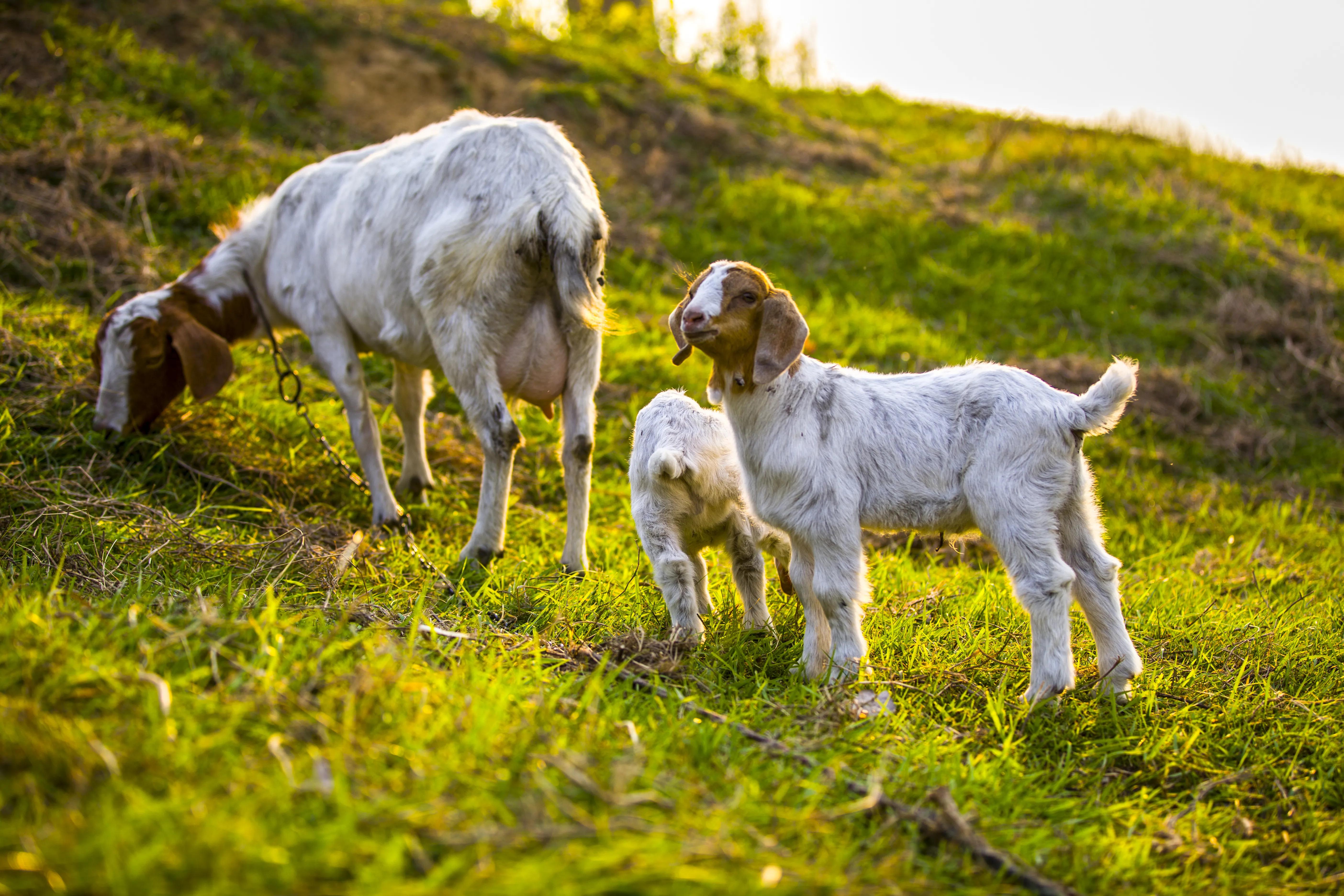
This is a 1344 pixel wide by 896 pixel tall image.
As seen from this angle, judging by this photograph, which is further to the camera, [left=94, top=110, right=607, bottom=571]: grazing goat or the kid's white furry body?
[left=94, top=110, right=607, bottom=571]: grazing goat

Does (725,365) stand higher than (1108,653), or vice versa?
(725,365)

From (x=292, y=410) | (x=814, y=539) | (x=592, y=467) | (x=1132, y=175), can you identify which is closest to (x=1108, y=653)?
(x=814, y=539)

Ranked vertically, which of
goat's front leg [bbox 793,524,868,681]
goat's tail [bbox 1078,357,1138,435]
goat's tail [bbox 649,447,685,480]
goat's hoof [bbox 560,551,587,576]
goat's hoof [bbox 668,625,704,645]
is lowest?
goat's hoof [bbox 560,551,587,576]

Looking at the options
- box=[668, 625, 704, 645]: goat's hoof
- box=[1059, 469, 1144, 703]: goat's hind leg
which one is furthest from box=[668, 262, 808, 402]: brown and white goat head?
box=[1059, 469, 1144, 703]: goat's hind leg

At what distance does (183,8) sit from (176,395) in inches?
300

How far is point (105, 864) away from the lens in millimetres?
1754

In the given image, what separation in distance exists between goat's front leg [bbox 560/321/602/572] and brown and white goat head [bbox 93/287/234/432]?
211 cm

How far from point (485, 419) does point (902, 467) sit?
2.19 metres

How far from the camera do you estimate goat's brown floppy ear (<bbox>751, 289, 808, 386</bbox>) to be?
3.35 m

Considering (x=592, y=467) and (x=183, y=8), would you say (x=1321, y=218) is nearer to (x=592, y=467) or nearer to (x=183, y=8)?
(x=592, y=467)

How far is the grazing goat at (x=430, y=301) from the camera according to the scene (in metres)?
4.62

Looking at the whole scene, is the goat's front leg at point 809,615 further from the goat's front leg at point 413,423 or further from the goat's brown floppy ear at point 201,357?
the goat's brown floppy ear at point 201,357

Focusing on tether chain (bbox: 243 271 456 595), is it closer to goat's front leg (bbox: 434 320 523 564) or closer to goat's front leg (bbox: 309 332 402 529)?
goat's front leg (bbox: 309 332 402 529)

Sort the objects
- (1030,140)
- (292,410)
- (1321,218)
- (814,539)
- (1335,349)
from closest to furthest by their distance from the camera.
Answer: (814,539), (292,410), (1335,349), (1321,218), (1030,140)
